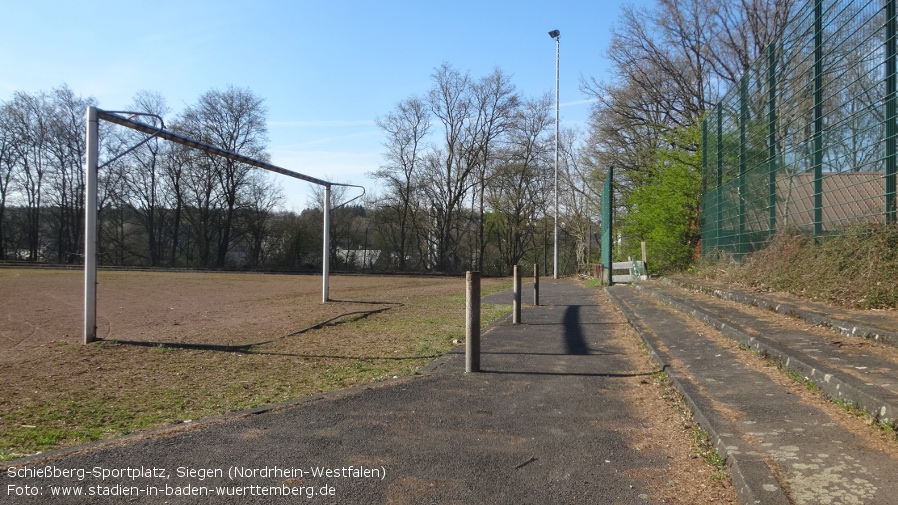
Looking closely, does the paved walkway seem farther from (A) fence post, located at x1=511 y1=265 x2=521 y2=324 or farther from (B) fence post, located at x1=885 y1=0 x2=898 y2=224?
(A) fence post, located at x1=511 y1=265 x2=521 y2=324

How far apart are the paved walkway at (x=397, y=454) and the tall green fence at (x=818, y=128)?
4260 millimetres

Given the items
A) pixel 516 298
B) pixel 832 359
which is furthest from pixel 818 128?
pixel 832 359

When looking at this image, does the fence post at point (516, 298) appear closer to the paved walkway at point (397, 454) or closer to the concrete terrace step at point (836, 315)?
the concrete terrace step at point (836, 315)

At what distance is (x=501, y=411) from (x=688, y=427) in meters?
1.35

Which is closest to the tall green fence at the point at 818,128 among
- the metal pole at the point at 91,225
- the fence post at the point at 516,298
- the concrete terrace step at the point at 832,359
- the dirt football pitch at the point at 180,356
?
→ the concrete terrace step at the point at 832,359

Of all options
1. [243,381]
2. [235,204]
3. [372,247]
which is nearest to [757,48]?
[243,381]

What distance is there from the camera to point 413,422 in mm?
4770

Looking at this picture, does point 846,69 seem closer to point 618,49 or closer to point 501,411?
point 501,411

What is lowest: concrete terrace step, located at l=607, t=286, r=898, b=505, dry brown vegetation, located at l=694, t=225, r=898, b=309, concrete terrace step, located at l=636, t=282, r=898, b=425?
concrete terrace step, located at l=607, t=286, r=898, b=505

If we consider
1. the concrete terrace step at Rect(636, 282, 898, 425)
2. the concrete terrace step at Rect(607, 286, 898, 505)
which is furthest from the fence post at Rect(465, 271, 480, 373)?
the concrete terrace step at Rect(636, 282, 898, 425)

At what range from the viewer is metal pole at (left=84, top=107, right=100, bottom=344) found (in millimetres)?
9500

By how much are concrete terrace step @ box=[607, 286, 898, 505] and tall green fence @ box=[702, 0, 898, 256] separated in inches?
127

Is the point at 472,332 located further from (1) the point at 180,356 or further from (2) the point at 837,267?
(2) the point at 837,267

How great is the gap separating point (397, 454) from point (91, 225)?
25.2ft
